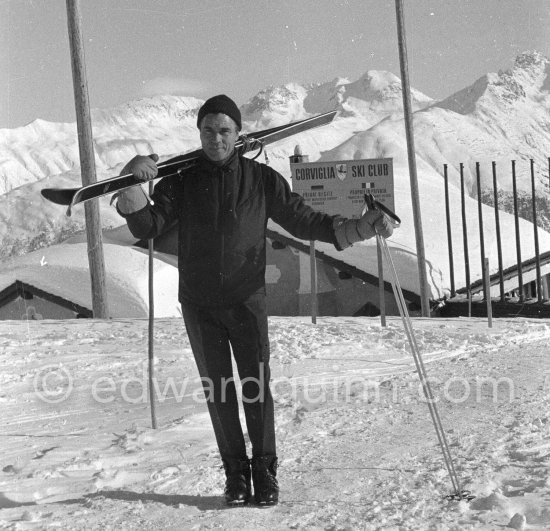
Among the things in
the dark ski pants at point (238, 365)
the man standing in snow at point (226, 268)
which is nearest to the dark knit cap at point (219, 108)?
the man standing in snow at point (226, 268)

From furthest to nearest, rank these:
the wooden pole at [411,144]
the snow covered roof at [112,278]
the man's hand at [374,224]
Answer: the snow covered roof at [112,278] → the wooden pole at [411,144] → the man's hand at [374,224]

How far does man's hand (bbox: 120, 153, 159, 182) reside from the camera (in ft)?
11.4

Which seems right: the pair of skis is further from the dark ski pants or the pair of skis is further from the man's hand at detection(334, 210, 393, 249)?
the man's hand at detection(334, 210, 393, 249)

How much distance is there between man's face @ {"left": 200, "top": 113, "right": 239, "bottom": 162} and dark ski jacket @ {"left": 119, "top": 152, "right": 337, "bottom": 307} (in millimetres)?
55

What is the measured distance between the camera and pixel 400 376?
20.1 ft

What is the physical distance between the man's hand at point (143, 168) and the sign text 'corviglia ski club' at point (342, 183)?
6970 mm

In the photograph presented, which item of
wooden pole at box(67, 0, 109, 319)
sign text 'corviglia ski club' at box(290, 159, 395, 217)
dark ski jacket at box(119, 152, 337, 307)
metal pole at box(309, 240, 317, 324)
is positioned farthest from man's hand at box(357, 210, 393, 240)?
wooden pole at box(67, 0, 109, 319)

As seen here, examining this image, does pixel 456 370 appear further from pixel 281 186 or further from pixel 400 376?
pixel 281 186

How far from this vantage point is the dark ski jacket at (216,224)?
3451mm

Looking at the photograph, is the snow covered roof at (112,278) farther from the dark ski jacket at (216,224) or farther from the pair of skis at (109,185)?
the dark ski jacket at (216,224)

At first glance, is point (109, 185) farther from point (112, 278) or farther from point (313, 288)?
point (112, 278)

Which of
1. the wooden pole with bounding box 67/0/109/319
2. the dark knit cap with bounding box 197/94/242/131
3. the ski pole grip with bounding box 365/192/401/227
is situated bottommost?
the ski pole grip with bounding box 365/192/401/227

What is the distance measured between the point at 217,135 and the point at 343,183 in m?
7.45

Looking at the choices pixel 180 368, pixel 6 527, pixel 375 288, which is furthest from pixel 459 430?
pixel 375 288
